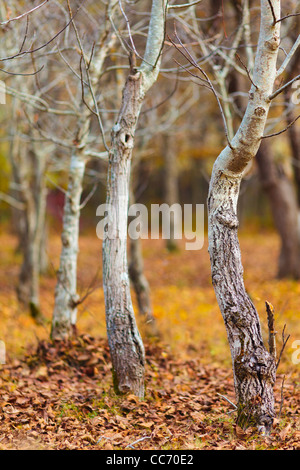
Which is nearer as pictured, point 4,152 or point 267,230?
point 4,152

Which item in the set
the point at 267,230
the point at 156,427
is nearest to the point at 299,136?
the point at 156,427

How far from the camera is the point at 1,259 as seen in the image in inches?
769

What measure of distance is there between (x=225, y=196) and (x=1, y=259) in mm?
16393

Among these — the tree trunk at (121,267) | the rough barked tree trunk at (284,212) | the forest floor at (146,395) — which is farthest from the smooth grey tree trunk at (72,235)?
the rough barked tree trunk at (284,212)

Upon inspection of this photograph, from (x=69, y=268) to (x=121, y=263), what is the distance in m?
2.02

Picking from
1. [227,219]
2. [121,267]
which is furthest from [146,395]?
[227,219]

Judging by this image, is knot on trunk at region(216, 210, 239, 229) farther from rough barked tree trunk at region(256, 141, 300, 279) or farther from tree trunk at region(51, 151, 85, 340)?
rough barked tree trunk at region(256, 141, 300, 279)

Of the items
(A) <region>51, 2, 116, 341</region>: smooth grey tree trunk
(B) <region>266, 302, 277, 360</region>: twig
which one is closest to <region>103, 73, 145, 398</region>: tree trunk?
(B) <region>266, 302, 277, 360</region>: twig

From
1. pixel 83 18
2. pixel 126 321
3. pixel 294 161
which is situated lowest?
pixel 126 321

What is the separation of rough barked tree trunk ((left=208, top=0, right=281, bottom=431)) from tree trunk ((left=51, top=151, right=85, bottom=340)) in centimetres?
288

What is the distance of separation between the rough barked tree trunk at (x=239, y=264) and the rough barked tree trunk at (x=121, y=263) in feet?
3.40

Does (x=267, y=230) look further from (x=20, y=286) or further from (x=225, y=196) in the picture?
(x=225, y=196)

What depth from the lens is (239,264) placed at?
4488 mm

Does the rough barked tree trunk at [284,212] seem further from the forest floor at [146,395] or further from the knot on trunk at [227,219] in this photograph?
the knot on trunk at [227,219]
